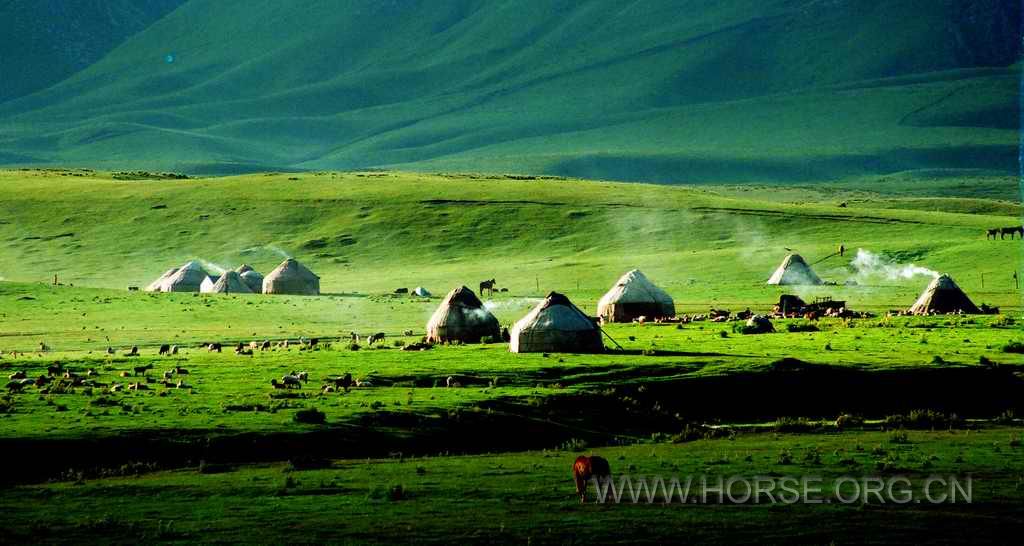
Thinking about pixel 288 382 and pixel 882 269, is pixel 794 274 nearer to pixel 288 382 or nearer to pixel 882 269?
pixel 882 269

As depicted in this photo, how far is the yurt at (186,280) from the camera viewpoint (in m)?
87.4

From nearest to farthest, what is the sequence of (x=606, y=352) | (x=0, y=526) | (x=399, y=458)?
(x=0, y=526) < (x=399, y=458) < (x=606, y=352)

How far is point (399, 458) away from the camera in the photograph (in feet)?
110

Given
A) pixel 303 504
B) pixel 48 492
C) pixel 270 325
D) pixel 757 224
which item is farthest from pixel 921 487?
pixel 757 224

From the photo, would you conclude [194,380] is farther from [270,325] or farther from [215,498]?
[270,325]

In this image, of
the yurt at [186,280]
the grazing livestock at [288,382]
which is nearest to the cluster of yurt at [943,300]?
the grazing livestock at [288,382]

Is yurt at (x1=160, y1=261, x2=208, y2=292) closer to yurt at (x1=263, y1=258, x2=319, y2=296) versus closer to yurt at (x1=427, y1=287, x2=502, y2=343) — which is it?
yurt at (x1=263, y1=258, x2=319, y2=296)

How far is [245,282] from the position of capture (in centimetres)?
8731

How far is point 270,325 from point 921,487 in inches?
1661

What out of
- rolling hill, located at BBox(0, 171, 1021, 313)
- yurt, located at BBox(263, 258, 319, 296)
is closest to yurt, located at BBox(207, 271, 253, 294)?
yurt, located at BBox(263, 258, 319, 296)

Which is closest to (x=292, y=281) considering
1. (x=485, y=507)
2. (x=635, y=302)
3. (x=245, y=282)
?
(x=245, y=282)

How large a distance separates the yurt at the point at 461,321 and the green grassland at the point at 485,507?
21.6 meters

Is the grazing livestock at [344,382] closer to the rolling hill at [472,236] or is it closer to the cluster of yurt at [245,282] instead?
the rolling hill at [472,236]

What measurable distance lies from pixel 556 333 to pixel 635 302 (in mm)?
18763
